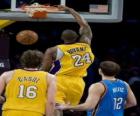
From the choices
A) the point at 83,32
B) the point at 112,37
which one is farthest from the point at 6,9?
the point at 112,37

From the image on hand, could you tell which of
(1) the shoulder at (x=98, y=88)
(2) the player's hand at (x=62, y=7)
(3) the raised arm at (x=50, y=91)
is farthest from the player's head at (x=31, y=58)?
(2) the player's hand at (x=62, y=7)

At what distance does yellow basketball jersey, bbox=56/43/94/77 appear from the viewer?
27.7 ft

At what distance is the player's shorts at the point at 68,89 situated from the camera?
848 centimetres

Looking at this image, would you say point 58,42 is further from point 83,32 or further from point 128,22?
point 83,32

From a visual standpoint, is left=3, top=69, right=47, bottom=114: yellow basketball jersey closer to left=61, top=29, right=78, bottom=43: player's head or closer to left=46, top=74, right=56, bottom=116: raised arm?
left=46, top=74, right=56, bottom=116: raised arm

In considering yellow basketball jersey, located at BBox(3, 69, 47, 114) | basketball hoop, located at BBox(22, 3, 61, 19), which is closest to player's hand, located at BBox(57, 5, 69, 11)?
basketball hoop, located at BBox(22, 3, 61, 19)

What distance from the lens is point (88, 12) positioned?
1064cm

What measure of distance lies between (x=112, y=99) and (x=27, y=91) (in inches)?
38.9

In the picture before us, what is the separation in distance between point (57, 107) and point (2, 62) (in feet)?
12.2

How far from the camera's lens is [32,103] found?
704cm

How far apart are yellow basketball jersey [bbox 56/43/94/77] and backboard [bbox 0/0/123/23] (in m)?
1.78

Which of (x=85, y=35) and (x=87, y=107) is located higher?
(x=85, y=35)

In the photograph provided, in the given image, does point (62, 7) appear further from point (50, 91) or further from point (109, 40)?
point (109, 40)

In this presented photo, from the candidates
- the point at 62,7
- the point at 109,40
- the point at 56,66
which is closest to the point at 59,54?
the point at 56,66
